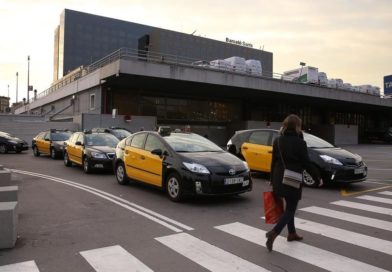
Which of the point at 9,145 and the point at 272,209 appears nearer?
the point at 272,209

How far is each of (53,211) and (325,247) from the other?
4988 mm

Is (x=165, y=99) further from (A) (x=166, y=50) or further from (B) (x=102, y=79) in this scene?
(A) (x=166, y=50)

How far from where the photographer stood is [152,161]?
9.45 metres

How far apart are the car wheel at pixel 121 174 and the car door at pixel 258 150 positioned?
13.1 ft

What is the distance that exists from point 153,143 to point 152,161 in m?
0.56

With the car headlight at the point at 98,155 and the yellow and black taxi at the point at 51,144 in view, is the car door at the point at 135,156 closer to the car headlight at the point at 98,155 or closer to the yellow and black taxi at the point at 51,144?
the car headlight at the point at 98,155

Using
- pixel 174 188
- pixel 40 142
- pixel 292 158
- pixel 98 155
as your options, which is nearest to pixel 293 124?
pixel 292 158

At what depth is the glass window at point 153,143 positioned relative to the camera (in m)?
9.49

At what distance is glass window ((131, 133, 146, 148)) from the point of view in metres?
10.3

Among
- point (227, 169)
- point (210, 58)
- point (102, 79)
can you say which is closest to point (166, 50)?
point (210, 58)

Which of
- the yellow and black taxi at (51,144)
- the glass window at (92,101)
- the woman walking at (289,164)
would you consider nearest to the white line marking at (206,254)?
the woman walking at (289,164)

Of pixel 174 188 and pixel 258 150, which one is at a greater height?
pixel 258 150

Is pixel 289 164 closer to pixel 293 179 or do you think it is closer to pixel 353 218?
pixel 293 179

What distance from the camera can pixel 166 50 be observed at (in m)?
48.2
